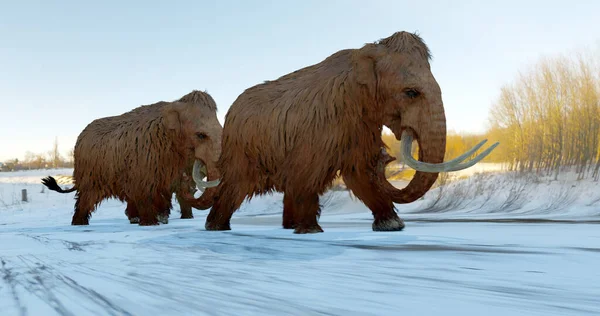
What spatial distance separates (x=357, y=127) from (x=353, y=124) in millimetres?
43

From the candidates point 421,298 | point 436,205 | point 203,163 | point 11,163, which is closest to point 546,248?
point 421,298

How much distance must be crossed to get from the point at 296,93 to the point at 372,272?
7.83 ft

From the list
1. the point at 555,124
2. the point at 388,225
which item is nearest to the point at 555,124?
the point at 555,124

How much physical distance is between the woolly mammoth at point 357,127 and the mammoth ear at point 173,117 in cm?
164

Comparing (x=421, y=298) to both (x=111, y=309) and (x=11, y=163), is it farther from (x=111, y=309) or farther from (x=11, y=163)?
(x=11, y=163)

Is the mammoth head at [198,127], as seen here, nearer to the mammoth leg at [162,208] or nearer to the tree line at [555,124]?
the mammoth leg at [162,208]

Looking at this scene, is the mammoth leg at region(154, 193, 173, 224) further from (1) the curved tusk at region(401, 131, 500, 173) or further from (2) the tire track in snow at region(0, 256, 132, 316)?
(2) the tire track in snow at region(0, 256, 132, 316)

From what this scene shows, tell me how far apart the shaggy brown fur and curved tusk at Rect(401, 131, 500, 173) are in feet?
0.24

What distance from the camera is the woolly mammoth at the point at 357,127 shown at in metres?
3.91

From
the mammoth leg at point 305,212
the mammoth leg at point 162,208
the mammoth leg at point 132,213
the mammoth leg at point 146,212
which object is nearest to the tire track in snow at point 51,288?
the mammoth leg at point 305,212

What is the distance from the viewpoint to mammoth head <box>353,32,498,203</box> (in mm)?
3863

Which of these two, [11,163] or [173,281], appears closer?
[173,281]

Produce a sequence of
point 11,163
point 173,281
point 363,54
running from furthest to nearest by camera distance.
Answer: point 11,163, point 363,54, point 173,281

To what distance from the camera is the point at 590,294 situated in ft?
5.94
